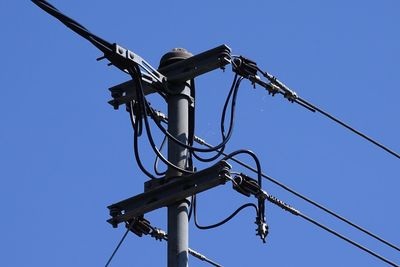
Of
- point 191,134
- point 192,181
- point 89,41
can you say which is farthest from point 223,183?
point 89,41

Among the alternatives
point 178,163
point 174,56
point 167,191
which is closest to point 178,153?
point 178,163

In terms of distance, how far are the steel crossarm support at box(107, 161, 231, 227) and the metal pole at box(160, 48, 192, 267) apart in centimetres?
11

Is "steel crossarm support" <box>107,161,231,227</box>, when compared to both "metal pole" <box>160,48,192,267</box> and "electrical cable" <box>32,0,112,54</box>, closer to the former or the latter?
"metal pole" <box>160,48,192,267</box>

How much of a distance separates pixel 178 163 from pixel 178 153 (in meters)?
0.10

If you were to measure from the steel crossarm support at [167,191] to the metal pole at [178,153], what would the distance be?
113 millimetres

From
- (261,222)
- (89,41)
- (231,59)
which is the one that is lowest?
(261,222)

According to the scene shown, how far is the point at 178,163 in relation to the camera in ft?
39.8

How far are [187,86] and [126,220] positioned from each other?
1.50 meters

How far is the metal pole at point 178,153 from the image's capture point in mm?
11531

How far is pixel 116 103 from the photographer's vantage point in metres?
12.8

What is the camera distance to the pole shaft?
37.8ft

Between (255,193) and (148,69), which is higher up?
(148,69)

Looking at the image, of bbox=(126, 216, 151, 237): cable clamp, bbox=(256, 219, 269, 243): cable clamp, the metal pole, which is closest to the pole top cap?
the metal pole

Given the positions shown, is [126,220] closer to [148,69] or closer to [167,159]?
[167,159]
